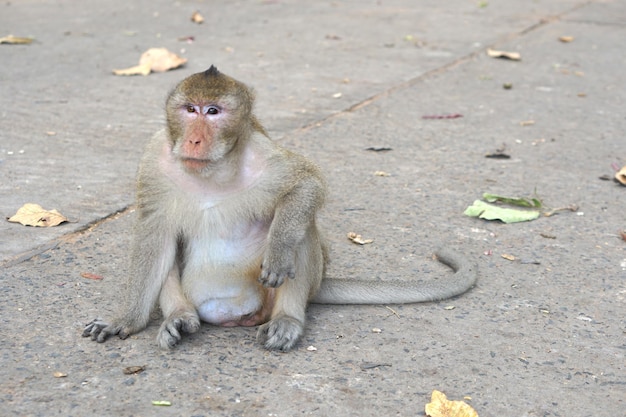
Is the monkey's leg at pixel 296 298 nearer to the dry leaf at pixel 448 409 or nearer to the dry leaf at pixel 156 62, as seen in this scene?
the dry leaf at pixel 448 409

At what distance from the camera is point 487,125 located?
658cm

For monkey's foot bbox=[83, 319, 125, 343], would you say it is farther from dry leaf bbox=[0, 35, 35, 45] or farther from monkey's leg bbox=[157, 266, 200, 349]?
dry leaf bbox=[0, 35, 35, 45]

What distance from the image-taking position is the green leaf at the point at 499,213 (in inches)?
191

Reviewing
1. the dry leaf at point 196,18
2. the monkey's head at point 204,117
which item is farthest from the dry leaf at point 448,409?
the dry leaf at point 196,18

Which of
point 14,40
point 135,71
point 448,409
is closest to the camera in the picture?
point 448,409

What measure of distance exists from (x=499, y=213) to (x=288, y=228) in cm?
182

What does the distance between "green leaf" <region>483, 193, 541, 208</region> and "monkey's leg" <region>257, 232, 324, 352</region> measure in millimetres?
1734

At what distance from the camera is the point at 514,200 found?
5094mm

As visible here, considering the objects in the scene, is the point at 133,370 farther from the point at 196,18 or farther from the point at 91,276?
the point at 196,18

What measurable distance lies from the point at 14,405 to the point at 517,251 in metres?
2.44

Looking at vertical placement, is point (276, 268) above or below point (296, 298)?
above

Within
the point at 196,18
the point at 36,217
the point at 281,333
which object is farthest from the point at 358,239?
the point at 196,18

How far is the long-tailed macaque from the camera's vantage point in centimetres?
325

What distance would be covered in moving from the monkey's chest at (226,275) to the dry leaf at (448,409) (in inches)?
34.3
